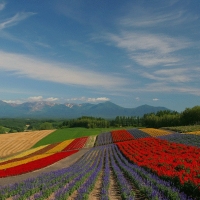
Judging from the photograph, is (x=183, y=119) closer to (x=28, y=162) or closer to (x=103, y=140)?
(x=103, y=140)

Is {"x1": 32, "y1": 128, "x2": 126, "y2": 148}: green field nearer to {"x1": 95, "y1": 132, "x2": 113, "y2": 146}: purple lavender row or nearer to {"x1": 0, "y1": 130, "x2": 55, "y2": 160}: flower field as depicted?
{"x1": 0, "y1": 130, "x2": 55, "y2": 160}: flower field

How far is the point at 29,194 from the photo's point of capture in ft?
38.7

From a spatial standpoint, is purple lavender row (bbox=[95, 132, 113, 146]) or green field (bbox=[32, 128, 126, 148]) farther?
green field (bbox=[32, 128, 126, 148])

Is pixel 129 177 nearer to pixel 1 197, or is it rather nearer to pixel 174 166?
pixel 174 166

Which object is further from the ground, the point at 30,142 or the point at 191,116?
the point at 191,116

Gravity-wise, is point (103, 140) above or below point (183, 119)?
below

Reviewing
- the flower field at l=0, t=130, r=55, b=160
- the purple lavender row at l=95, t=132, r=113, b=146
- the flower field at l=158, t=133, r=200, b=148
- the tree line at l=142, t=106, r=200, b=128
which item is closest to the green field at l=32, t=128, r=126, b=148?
the flower field at l=0, t=130, r=55, b=160

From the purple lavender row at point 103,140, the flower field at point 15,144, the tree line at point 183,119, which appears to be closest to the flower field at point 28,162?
the purple lavender row at point 103,140

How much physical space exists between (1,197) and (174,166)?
11.0 m

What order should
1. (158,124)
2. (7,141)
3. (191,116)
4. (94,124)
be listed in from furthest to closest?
(94,124), (158,124), (191,116), (7,141)

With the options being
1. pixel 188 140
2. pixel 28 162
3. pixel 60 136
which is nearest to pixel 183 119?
pixel 60 136

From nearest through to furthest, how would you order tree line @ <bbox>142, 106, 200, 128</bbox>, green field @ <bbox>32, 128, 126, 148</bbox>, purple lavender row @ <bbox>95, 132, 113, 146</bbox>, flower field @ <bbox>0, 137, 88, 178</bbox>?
flower field @ <bbox>0, 137, 88, 178</bbox>
purple lavender row @ <bbox>95, 132, 113, 146</bbox>
green field @ <bbox>32, 128, 126, 148</bbox>
tree line @ <bbox>142, 106, 200, 128</bbox>

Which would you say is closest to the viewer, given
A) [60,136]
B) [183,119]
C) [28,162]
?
[28,162]

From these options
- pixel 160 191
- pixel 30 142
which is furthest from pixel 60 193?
pixel 30 142
